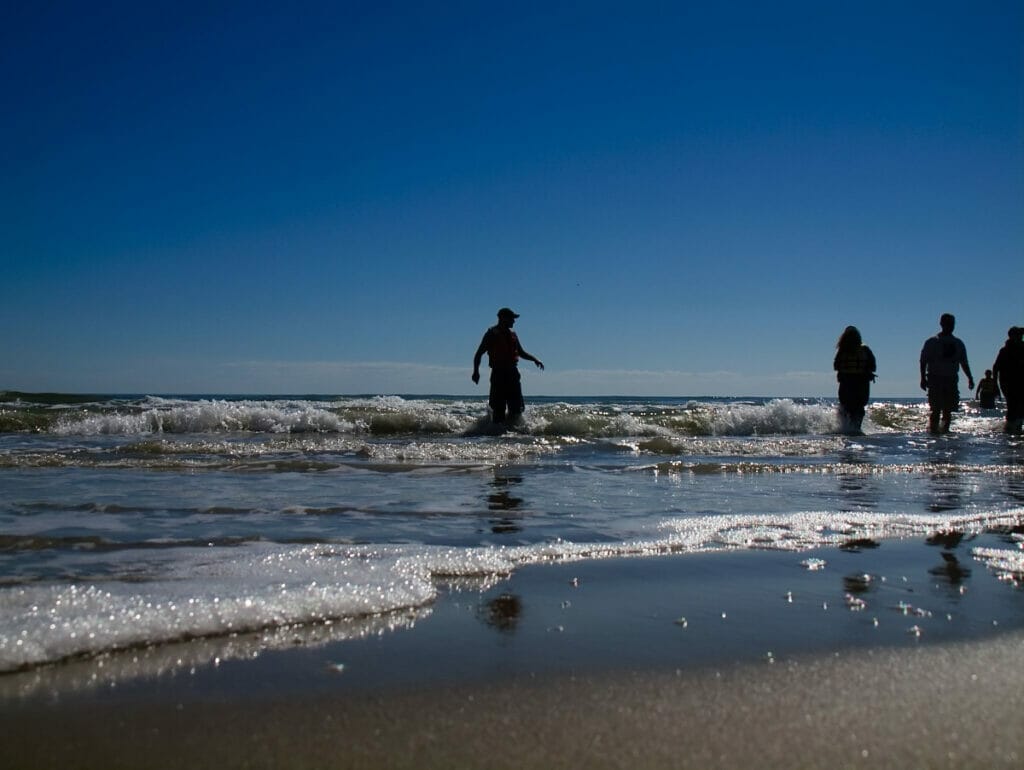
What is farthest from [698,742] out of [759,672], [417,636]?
[417,636]

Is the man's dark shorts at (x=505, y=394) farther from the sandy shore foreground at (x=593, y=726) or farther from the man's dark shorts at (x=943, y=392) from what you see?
the sandy shore foreground at (x=593, y=726)

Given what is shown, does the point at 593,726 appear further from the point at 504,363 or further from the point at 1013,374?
the point at 1013,374

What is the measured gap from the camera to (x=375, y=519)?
4.20 metres

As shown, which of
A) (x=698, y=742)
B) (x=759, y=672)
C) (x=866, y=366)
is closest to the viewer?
(x=698, y=742)

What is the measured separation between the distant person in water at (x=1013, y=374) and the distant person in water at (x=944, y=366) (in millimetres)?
1204

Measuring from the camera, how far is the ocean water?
2.14m

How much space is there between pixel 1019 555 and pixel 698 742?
238 cm

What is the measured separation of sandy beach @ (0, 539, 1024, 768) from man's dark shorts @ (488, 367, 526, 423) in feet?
29.5

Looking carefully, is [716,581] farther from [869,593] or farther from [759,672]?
[759,672]

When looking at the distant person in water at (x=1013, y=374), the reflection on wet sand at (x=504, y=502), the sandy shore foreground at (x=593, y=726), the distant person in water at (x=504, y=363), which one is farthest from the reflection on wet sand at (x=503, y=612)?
the distant person in water at (x=1013, y=374)

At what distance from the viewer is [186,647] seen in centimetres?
191

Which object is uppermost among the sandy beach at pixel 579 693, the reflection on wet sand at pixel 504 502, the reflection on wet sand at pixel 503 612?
the sandy beach at pixel 579 693

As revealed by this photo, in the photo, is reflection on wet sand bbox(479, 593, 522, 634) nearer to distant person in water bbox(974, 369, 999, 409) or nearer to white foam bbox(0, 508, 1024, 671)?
white foam bbox(0, 508, 1024, 671)

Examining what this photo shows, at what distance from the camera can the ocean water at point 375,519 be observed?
2.14 meters
